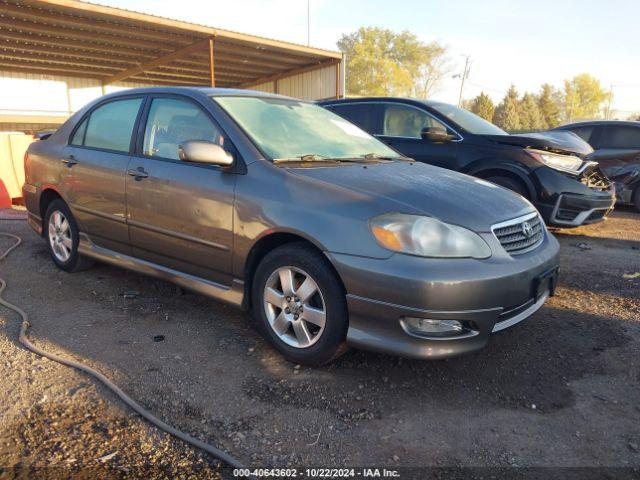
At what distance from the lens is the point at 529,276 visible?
8.66 ft

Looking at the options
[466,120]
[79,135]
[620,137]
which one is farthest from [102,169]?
[620,137]

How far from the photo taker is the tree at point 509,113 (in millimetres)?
50875

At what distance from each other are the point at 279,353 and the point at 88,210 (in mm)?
2174

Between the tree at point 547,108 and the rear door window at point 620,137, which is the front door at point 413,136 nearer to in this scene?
the rear door window at point 620,137

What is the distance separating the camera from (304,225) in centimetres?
264

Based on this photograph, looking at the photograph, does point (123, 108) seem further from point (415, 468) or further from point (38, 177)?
point (415, 468)

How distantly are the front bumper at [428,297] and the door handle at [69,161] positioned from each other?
2789mm

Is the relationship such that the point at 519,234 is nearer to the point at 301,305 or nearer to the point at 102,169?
the point at 301,305

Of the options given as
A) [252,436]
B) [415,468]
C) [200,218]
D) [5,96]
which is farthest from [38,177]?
[5,96]

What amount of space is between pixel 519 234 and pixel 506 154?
123 inches

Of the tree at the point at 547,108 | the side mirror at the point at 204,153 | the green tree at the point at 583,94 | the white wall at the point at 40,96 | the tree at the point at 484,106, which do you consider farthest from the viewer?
the green tree at the point at 583,94

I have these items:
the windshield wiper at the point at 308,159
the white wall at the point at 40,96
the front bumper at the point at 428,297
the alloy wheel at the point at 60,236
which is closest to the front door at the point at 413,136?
the windshield wiper at the point at 308,159

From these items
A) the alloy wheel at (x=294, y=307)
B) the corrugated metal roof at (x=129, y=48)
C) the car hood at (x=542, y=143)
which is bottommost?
the alloy wheel at (x=294, y=307)

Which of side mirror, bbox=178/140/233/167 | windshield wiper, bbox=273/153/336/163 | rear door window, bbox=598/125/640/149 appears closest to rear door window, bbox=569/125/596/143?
rear door window, bbox=598/125/640/149
